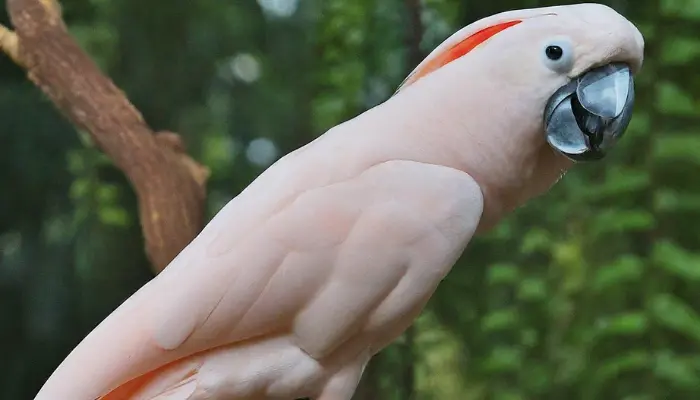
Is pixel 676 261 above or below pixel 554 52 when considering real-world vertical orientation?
below

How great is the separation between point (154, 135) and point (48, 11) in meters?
0.25

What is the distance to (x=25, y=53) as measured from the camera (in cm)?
106

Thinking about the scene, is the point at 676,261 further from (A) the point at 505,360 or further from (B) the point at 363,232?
(B) the point at 363,232

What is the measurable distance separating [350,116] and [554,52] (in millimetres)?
852

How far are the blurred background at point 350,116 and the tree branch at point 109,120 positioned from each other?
34 cm

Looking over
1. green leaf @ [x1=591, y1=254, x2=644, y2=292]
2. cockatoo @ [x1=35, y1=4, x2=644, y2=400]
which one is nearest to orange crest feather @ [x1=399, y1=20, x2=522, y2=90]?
cockatoo @ [x1=35, y1=4, x2=644, y2=400]

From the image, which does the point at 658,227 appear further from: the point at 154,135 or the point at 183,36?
the point at 183,36

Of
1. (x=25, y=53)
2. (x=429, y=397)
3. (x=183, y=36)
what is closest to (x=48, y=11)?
(x=25, y=53)

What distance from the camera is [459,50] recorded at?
1.99 feet

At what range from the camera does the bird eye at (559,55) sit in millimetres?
538

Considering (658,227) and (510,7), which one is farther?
(510,7)

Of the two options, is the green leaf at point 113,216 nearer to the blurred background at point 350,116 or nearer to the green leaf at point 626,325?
the blurred background at point 350,116

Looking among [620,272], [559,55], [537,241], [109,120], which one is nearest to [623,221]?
[620,272]

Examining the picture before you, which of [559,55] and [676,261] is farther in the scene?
[676,261]
